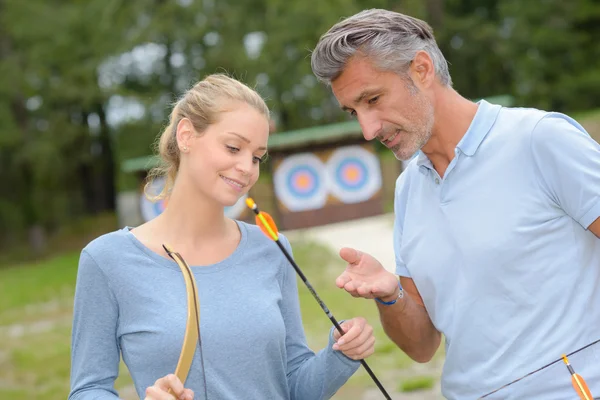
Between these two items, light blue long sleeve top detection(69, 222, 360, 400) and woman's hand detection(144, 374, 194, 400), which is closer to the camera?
woman's hand detection(144, 374, 194, 400)

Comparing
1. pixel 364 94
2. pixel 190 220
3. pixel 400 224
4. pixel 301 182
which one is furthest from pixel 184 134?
pixel 301 182

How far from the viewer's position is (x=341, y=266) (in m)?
8.92

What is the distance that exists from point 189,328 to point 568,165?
821mm

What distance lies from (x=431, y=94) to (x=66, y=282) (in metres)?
11.4

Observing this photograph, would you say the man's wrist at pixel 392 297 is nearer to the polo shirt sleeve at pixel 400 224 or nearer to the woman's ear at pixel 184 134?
the polo shirt sleeve at pixel 400 224

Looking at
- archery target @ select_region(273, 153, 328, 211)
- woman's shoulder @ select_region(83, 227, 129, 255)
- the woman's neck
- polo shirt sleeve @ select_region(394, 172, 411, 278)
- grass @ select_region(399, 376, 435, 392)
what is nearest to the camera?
woman's shoulder @ select_region(83, 227, 129, 255)

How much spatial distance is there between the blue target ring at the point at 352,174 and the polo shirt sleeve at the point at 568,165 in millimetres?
10935

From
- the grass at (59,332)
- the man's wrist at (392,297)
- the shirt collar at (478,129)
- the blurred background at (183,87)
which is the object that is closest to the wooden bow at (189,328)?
the man's wrist at (392,297)

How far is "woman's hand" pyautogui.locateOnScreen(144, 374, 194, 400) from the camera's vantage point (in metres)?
1.52

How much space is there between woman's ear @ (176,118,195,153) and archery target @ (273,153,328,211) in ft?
34.9

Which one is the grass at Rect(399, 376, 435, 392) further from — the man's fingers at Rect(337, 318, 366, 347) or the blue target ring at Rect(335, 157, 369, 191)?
the blue target ring at Rect(335, 157, 369, 191)

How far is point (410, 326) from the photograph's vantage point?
1.92 metres

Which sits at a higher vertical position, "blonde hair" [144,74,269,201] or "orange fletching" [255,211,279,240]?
"blonde hair" [144,74,269,201]

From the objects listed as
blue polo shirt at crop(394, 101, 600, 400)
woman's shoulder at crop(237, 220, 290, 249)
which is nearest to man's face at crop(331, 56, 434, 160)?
blue polo shirt at crop(394, 101, 600, 400)
